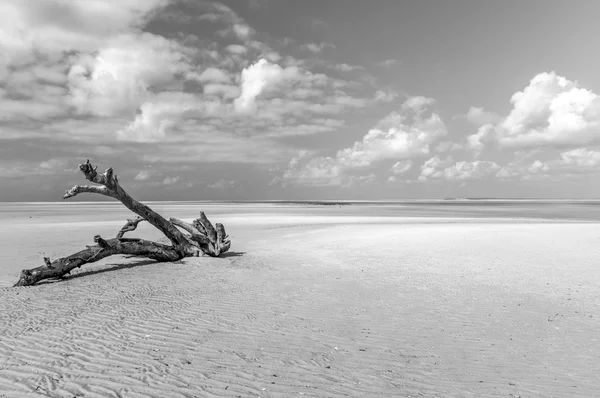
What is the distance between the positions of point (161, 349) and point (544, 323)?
7583 millimetres

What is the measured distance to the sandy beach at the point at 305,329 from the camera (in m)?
5.41

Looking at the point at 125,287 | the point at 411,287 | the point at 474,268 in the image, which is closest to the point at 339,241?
the point at 474,268

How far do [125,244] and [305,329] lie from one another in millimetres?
8745

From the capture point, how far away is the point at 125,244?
13719 millimetres

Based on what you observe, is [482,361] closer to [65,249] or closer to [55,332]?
[55,332]

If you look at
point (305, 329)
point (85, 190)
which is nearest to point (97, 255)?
point (85, 190)

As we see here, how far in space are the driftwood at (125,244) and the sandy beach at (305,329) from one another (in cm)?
56

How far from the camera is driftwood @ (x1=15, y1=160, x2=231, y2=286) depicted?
11.6 metres

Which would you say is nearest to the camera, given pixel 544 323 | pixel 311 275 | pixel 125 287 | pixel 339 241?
pixel 544 323

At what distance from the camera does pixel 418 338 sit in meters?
7.26

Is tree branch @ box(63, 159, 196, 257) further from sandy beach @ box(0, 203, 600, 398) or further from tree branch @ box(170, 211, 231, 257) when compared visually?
sandy beach @ box(0, 203, 600, 398)

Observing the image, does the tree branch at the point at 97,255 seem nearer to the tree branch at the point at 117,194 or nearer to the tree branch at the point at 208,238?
the tree branch at the point at 117,194

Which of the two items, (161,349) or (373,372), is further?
(161,349)

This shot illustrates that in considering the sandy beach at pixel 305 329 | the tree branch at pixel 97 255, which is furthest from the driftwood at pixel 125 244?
the sandy beach at pixel 305 329
